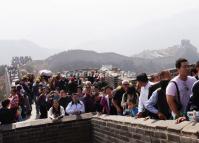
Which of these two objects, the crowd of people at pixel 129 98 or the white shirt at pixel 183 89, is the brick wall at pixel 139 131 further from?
the white shirt at pixel 183 89

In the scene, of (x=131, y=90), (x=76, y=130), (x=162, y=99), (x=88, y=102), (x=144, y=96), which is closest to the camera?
(x=162, y=99)

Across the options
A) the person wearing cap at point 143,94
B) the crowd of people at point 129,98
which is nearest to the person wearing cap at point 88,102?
the crowd of people at point 129,98

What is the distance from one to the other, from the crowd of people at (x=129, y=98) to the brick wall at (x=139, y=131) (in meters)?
0.22

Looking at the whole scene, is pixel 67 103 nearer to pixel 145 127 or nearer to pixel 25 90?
pixel 25 90

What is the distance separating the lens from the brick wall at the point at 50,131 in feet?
35.3

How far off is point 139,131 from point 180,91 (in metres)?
1.30

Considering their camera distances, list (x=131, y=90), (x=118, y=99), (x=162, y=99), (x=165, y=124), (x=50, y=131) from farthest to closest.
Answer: (x=50, y=131) → (x=118, y=99) → (x=131, y=90) → (x=162, y=99) → (x=165, y=124)

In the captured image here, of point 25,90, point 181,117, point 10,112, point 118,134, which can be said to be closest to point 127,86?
point 118,134

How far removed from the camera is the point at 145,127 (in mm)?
7426

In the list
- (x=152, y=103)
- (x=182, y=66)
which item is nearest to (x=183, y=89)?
(x=182, y=66)

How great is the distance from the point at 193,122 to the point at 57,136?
578 cm

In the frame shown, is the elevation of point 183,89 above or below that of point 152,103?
above

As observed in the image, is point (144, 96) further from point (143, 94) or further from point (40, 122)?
point (40, 122)

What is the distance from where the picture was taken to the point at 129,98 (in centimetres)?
1002
